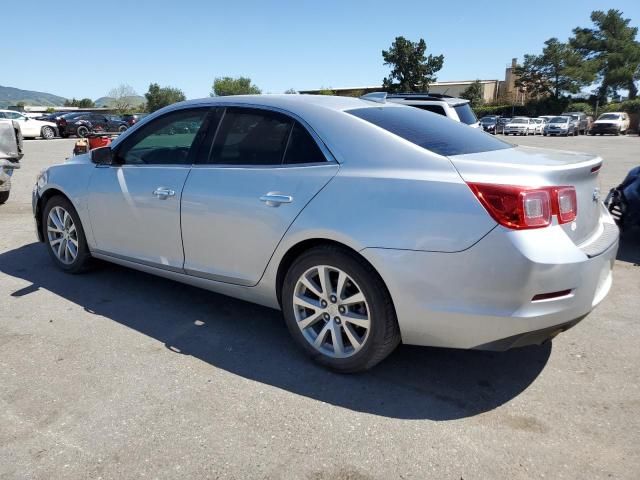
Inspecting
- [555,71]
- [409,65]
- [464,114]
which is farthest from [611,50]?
[464,114]

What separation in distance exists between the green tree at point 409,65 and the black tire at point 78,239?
58973 millimetres

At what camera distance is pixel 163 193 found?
3.74m

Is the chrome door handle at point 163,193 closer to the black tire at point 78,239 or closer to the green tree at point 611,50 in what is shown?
the black tire at point 78,239

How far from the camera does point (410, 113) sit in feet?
11.6

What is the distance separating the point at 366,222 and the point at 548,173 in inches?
37.0

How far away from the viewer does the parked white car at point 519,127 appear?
4062 cm

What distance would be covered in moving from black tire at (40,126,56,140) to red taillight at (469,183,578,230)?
30291 millimetres

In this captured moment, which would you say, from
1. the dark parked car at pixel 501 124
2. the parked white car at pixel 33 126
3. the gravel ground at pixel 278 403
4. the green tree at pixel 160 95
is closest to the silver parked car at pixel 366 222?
the gravel ground at pixel 278 403

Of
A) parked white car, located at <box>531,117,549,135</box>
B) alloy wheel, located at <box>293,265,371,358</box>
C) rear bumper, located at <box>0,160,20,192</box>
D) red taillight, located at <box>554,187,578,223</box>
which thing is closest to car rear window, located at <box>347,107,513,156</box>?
red taillight, located at <box>554,187,578,223</box>

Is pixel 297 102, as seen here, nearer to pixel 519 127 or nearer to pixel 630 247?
pixel 630 247

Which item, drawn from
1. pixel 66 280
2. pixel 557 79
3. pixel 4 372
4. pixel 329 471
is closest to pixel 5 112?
pixel 66 280

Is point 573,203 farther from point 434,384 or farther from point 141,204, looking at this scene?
point 141,204

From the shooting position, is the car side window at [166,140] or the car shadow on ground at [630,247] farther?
the car shadow on ground at [630,247]

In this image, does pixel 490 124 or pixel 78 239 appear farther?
pixel 490 124
